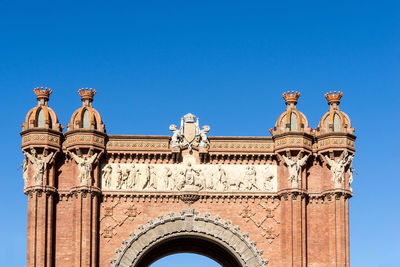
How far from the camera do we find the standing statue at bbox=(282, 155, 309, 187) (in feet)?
209

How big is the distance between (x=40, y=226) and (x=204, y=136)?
854 centimetres

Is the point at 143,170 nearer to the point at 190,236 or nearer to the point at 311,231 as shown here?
the point at 190,236

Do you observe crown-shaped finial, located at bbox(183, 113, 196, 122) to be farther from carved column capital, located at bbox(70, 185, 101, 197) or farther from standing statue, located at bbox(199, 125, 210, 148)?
carved column capital, located at bbox(70, 185, 101, 197)

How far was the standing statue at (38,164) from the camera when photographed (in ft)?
206

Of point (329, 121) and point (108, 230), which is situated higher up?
point (329, 121)

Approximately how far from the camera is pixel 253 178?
64.2m

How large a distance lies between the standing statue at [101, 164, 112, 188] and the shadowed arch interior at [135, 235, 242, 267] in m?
3.66

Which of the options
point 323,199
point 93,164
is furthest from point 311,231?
point 93,164

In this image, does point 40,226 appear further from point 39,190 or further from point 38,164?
point 38,164

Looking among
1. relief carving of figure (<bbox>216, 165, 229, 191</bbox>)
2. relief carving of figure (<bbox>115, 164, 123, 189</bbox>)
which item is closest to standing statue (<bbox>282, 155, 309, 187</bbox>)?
relief carving of figure (<bbox>216, 165, 229, 191</bbox>)

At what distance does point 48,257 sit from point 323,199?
1279cm

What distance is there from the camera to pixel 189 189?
209 ft

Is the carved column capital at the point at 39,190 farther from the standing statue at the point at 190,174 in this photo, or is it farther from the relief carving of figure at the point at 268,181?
the relief carving of figure at the point at 268,181

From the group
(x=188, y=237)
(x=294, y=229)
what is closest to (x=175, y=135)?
(x=188, y=237)
